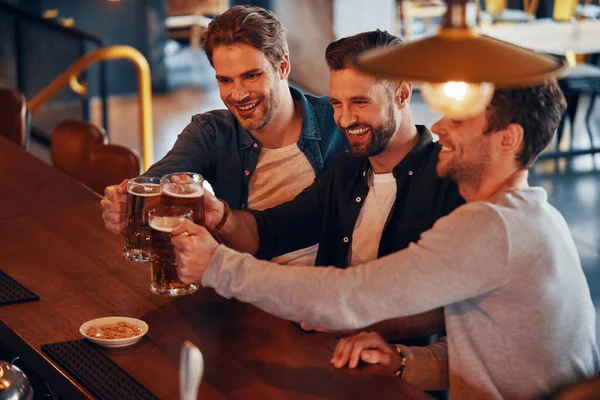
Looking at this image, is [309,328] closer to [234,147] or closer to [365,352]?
[365,352]

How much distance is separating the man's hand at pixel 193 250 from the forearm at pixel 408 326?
2.08ft

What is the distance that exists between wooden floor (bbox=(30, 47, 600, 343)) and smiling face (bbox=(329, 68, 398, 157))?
2383 mm

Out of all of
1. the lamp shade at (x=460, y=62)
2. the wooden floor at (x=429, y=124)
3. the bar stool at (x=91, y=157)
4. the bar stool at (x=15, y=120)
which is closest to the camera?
the lamp shade at (x=460, y=62)

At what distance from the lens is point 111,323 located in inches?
96.3

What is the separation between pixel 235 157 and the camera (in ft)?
10.5

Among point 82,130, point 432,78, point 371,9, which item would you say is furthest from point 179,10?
point 432,78

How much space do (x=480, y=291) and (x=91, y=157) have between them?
8.09 ft

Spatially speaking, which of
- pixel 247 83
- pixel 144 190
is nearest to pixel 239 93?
pixel 247 83

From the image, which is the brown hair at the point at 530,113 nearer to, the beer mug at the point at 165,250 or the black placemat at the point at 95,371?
the beer mug at the point at 165,250

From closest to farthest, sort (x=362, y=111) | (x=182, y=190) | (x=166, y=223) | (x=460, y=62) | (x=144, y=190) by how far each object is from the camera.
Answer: (x=460, y=62) → (x=166, y=223) → (x=182, y=190) → (x=144, y=190) → (x=362, y=111)

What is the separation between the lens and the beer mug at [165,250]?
91.9 inches

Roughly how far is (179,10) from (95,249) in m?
8.63

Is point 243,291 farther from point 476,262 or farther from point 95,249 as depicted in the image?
point 95,249

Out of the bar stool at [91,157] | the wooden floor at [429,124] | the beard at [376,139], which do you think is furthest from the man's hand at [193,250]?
the wooden floor at [429,124]
